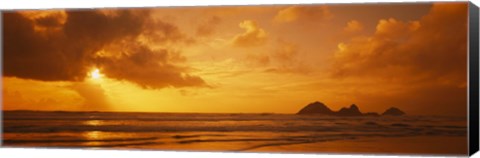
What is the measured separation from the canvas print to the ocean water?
2 centimetres

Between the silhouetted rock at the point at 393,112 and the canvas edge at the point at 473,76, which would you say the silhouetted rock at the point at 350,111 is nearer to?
the silhouetted rock at the point at 393,112

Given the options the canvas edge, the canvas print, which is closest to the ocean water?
the canvas print

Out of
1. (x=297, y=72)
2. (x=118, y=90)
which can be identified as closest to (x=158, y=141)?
(x=118, y=90)

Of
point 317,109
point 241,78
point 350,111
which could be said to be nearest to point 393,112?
point 350,111

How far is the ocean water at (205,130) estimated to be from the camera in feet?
44.0

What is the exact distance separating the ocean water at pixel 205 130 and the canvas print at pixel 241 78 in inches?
0.6

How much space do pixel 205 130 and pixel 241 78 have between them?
78cm

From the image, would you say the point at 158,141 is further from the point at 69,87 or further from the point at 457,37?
the point at 457,37

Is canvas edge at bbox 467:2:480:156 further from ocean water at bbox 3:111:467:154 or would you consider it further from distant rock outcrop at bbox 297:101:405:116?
distant rock outcrop at bbox 297:101:405:116

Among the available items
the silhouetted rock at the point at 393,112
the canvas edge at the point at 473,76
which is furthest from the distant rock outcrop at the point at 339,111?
the canvas edge at the point at 473,76

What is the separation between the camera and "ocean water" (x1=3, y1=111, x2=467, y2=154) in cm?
1340

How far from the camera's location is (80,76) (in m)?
14.5

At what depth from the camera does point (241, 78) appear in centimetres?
1393

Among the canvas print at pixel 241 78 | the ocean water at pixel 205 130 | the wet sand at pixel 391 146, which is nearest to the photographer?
the wet sand at pixel 391 146
